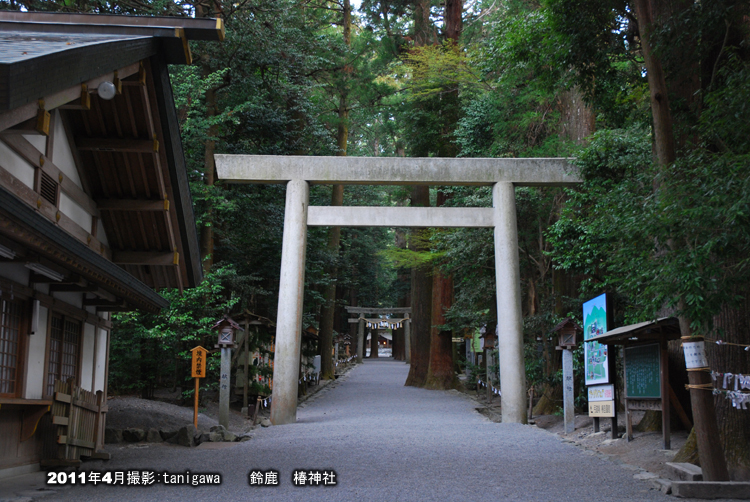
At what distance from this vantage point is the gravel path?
5.66 meters

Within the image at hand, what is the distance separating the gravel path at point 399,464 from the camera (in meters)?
5.66

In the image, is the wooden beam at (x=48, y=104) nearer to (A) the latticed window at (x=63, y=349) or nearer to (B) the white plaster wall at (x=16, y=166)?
(B) the white plaster wall at (x=16, y=166)

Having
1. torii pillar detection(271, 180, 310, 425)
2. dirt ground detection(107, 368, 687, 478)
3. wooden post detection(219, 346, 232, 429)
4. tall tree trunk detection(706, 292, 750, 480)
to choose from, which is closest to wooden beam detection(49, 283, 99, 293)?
dirt ground detection(107, 368, 687, 478)

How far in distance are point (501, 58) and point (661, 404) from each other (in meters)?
6.11

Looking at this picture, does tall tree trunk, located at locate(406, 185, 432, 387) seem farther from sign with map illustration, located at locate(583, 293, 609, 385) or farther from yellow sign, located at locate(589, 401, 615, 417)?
yellow sign, located at locate(589, 401, 615, 417)

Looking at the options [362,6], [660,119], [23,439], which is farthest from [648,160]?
[362,6]

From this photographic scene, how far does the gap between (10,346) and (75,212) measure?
1.70 meters

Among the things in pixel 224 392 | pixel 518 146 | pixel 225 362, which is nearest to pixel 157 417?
pixel 224 392

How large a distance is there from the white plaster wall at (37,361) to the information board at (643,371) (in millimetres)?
7218

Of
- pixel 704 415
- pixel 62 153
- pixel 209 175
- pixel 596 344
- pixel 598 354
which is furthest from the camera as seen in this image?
pixel 209 175

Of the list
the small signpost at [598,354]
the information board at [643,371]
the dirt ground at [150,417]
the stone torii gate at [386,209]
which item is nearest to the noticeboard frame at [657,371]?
the information board at [643,371]

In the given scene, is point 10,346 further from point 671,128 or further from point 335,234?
point 335,234

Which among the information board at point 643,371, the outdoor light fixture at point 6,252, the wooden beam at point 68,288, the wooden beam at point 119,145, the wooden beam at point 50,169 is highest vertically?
the wooden beam at point 119,145

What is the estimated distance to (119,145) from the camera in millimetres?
7086
